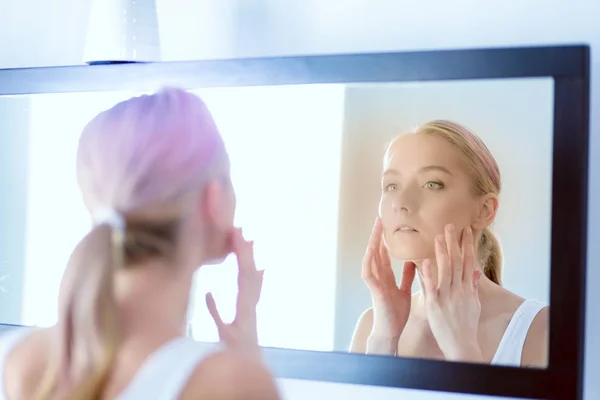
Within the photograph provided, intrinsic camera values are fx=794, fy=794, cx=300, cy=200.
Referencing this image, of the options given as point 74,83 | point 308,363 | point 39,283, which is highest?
point 74,83

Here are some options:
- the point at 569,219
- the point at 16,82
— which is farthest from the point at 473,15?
the point at 16,82

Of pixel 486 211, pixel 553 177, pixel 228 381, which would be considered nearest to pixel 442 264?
pixel 486 211

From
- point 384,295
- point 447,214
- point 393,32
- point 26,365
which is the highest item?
point 393,32

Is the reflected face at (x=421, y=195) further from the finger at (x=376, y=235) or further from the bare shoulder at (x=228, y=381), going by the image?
the bare shoulder at (x=228, y=381)

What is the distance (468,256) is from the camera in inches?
47.2

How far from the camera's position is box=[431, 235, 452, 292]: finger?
121 cm

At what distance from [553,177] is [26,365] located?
29.6 inches

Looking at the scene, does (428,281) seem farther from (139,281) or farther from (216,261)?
(139,281)

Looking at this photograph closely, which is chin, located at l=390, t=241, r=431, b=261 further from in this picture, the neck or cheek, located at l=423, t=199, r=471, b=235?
the neck

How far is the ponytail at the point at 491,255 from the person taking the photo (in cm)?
118

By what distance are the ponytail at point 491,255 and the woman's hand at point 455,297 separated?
0.6 inches

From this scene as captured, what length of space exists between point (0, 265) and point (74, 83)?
381 millimetres

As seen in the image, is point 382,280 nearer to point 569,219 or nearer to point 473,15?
point 569,219

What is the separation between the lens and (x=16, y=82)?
57.7 inches
